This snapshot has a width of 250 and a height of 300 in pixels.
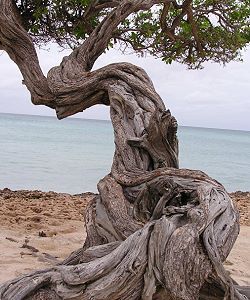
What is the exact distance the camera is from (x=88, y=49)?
12.2 ft

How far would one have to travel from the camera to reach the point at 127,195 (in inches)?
104

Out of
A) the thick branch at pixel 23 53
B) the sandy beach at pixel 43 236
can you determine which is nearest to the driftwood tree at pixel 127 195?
the thick branch at pixel 23 53

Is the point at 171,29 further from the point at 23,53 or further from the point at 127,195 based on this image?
the point at 127,195

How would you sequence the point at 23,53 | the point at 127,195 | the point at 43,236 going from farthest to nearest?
the point at 43,236
the point at 23,53
the point at 127,195

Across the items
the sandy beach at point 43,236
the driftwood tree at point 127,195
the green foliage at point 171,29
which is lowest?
the sandy beach at point 43,236

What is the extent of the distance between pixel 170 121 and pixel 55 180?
10.8 m

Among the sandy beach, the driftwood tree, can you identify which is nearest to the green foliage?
the driftwood tree

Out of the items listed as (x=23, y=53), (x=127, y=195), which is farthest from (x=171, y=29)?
(x=127, y=195)

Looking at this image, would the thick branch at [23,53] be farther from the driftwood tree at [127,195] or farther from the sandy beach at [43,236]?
the sandy beach at [43,236]

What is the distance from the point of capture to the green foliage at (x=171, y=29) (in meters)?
4.64

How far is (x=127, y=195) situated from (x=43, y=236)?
1.99 metres

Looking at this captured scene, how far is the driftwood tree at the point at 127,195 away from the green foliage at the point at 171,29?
21 millimetres

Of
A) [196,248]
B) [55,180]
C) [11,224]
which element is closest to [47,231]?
[11,224]

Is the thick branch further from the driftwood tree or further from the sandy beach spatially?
the sandy beach
